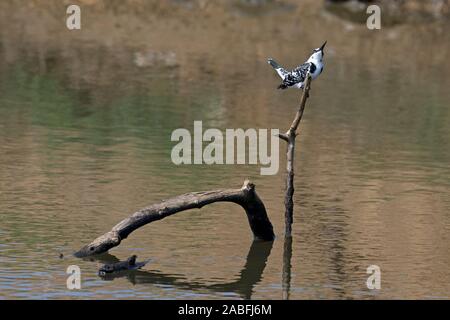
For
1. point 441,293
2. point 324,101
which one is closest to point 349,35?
point 324,101

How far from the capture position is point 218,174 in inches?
1179

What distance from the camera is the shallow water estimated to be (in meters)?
22.7

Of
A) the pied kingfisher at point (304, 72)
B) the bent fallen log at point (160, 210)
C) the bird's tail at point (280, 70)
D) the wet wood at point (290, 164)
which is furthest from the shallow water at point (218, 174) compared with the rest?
the bird's tail at point (280, 70)

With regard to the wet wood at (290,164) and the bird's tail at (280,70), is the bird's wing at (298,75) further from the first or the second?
the wet wood at (290,164)

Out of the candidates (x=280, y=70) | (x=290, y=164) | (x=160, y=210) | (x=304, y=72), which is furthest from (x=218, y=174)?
(x=160, y=210)

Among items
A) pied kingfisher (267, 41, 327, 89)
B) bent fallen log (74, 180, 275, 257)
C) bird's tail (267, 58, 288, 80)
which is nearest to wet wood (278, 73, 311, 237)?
pied kingfisher (267, 41, 327, 89)

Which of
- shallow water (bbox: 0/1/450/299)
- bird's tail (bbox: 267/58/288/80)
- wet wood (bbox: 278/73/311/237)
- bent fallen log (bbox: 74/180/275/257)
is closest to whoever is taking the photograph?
shallow water (bbox: 0/1/450/299)

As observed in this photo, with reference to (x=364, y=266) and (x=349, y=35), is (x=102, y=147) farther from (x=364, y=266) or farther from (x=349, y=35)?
(x=349, y=35)

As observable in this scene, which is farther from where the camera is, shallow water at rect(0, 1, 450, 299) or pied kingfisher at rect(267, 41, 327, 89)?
pied kingfisher at rect(267, 41, 327, 89)

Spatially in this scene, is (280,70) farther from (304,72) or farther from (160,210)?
(160,210)

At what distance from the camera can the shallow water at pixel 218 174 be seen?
895 inches

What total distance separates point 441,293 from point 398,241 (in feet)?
10.6

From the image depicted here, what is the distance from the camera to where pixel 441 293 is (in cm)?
2219

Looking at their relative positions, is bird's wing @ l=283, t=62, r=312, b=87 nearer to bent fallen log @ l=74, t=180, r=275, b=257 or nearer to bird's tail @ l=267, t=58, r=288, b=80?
bird's tail @ l=267, t=58, r=288, b=80
